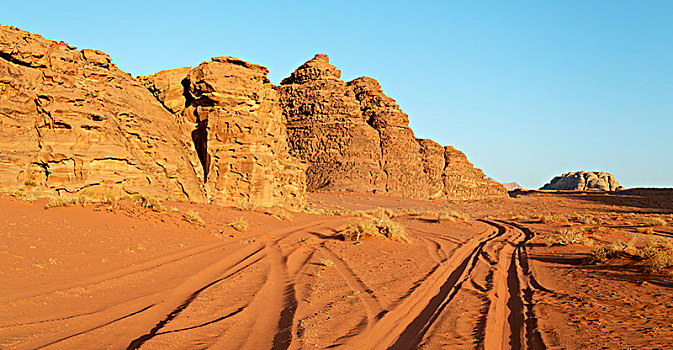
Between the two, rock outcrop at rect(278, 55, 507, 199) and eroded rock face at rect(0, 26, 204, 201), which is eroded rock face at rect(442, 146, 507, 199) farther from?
eroded rock face at rect(0, 26, 204, 201)

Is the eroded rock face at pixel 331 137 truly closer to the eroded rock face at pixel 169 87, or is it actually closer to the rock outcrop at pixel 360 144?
the rock outcrop at pixel 360 144

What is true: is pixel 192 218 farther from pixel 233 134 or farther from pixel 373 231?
pixel 233 134

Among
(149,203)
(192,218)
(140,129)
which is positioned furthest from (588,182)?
(149,203)

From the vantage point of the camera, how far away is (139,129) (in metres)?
17.1

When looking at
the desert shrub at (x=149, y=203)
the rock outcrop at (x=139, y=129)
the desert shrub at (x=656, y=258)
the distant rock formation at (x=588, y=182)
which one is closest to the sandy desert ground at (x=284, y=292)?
the desert shrub at (x=656, y=258)

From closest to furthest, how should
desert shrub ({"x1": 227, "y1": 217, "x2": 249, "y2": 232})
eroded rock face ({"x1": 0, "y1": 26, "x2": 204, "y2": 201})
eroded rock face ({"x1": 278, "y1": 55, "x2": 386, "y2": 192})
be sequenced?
desert shrub ({"x1": 227, "y1": 217, "x2": 249, "y2": 232}), eroded rock face ({"x1": 0, "y1": 26, "x2": 204, "y2": 201}), eroded rock face ({"x1": 278, "y1": 55, "x2": 386, "y2": 192})

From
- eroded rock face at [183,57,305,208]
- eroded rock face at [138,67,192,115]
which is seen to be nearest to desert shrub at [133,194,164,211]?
eroded rock face at [183,57,305,208]

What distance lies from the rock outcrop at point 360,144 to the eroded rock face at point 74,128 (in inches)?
1473

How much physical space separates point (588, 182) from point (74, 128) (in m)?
129

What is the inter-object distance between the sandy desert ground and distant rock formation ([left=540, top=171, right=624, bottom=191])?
118 metres

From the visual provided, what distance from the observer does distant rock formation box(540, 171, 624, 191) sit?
11144 cm

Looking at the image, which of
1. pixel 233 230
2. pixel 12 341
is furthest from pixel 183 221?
pixel 12 341

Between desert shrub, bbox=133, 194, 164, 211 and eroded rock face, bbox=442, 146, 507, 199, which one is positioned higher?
eroded rock face, bbox=442, 146, 507, 199

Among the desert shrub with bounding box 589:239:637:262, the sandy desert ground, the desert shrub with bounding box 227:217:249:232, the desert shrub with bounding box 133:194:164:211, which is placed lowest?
the sandy desert ground
